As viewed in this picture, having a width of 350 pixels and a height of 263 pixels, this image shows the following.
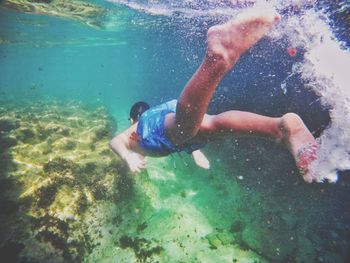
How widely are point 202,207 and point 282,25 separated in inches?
319

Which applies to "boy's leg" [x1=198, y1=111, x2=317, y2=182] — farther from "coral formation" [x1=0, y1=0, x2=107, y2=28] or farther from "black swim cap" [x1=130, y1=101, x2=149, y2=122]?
"coral formation" [x1=0, y1=0, x2=107, y2=28]

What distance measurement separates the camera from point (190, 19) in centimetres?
1842

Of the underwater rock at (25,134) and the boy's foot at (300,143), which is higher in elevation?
the boy's foot at (300,143)

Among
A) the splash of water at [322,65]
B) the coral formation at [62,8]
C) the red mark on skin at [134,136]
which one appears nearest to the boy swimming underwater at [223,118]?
the red mark on skin at [134,136]

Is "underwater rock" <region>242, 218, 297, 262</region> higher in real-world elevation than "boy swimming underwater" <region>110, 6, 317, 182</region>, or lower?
lower

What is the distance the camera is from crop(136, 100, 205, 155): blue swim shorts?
16.7 ft

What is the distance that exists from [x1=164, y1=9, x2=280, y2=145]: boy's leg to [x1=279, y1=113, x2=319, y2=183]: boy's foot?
1244 millimetres

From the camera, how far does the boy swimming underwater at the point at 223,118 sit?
136 inches

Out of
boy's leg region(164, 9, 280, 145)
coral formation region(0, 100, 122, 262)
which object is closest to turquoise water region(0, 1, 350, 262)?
coral formation region(0, 100, 122, 262)

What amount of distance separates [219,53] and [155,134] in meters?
2.24

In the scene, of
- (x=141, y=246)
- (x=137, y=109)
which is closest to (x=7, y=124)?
(x=137, y=109)

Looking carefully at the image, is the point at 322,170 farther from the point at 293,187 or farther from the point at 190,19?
the point at 190,19

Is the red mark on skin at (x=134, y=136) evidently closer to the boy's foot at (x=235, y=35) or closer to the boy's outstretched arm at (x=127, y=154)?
the boy's outstretched arm at (x=127, y=154)

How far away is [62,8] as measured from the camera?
670 inches
